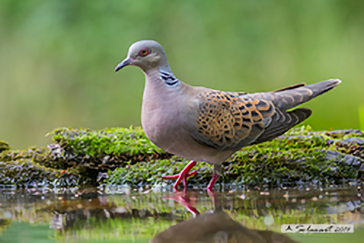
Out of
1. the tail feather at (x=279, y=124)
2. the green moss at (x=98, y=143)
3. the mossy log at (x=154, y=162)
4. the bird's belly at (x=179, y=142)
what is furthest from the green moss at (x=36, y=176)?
the tail feather at (x=279, y=124)

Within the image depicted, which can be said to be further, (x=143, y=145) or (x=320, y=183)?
(x=143, y=145)

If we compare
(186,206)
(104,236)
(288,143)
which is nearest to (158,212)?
(186,206)

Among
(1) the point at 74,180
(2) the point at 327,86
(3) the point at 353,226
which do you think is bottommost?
(3) the point at 353,226

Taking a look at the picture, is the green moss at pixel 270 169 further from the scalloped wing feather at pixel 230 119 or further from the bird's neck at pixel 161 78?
the bird's neck at pixel 161 78

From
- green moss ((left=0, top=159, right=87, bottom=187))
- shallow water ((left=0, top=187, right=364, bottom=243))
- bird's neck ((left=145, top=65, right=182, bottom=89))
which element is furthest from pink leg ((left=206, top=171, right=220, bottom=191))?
green moss ((left=0, top=159, right=87, bottom=187))

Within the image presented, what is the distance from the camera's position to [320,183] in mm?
3961

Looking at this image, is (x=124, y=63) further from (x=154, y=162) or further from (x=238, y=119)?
(x=154, y=162)

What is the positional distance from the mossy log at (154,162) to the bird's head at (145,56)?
1088mm

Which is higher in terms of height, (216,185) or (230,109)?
(230,109)

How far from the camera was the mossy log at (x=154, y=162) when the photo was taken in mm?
4016

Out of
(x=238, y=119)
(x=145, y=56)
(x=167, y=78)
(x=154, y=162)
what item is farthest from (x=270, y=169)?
(x=145, y=56)

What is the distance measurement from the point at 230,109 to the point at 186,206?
1145 millimetres

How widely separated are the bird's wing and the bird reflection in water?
1.10 m

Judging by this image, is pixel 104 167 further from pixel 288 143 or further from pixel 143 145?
pixel 288 143
